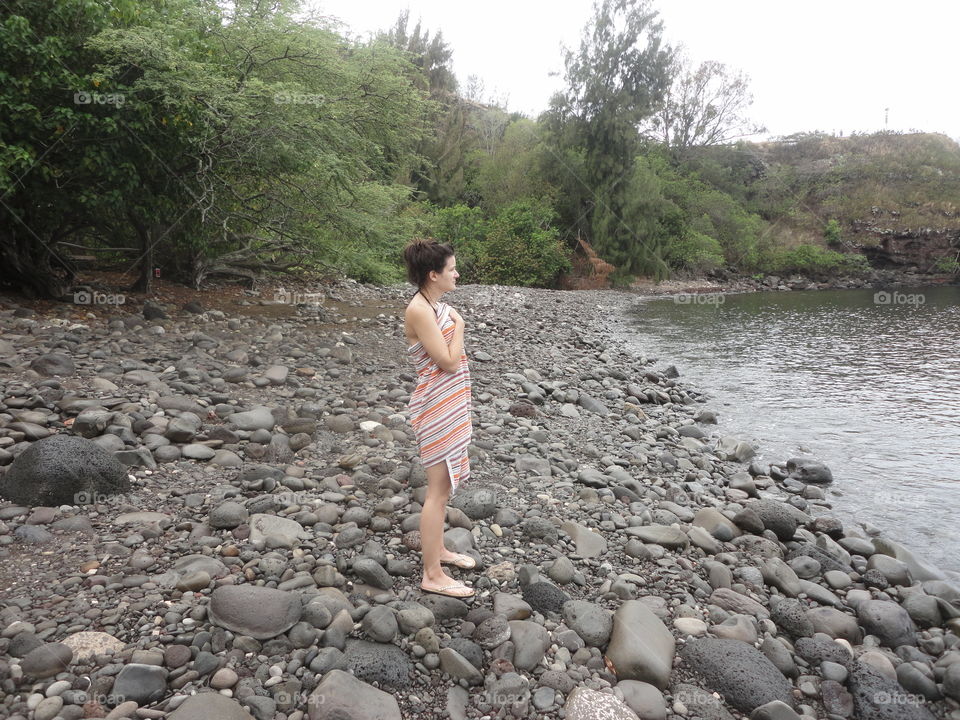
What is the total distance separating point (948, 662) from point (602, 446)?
12.4 ft

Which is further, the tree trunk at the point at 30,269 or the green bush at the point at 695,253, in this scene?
the green bush at the point at 695,253

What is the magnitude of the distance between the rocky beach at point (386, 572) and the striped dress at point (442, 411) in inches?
31.1

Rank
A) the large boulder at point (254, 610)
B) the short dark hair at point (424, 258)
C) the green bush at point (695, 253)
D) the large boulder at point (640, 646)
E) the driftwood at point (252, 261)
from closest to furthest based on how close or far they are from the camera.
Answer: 1. the large boulder at point (254, 610)
2. the large boulder at point (640, 646)
3. the short dark hair at point (424, 258)
4. the driftwood at point (252, 261)
5. the green bush at point (695, 253)

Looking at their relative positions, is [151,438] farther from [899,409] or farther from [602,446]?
[899,409]

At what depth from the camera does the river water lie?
625 centimetres

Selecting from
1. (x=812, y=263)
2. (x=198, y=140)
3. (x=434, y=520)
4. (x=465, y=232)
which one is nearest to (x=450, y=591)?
(x=434, y=520)

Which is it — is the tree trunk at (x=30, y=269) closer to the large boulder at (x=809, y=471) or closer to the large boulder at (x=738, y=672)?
the large boulder at (x=738, y=672)

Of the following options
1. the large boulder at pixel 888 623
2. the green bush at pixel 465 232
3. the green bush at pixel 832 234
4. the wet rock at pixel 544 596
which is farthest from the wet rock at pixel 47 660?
the green bush at pixel 832 234

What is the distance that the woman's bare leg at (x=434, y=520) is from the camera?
3.37m

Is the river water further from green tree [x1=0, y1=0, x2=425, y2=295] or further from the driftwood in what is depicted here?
the driftwood

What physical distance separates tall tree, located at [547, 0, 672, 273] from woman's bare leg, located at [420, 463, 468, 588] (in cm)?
2818

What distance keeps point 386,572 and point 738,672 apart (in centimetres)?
198

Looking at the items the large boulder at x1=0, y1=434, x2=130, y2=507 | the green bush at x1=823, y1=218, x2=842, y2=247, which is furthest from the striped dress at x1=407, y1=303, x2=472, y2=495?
the green bush at x1=823, y1=218, x2=842, y2=247

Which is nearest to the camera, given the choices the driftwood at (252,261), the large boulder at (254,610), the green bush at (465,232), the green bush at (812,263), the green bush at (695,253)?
the large boulder at (254,610)
